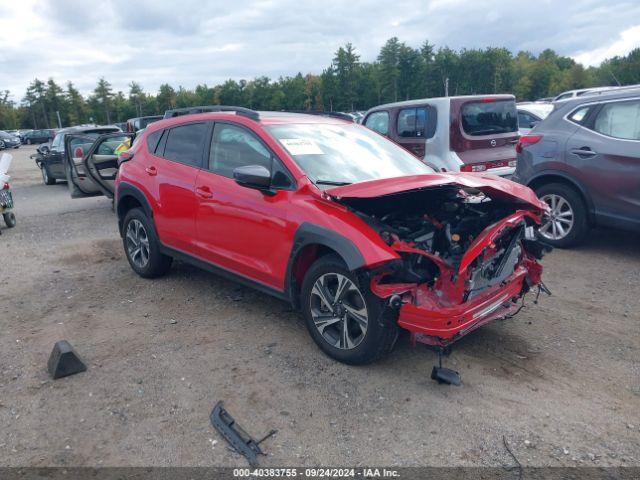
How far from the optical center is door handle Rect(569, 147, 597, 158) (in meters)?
6.34

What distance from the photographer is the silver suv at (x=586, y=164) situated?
239 inches

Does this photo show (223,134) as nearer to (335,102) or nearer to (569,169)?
(569,169)

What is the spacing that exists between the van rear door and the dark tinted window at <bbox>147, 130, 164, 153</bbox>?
14.8ft

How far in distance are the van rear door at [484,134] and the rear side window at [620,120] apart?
6.81ft

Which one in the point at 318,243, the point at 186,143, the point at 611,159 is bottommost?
the point at 318,243

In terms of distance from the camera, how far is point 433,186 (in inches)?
144

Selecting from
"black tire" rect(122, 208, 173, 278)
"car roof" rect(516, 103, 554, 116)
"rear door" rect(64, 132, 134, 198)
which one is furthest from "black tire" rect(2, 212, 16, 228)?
"car roof" rect(516, 103, 554, 116)

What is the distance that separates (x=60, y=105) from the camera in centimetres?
8994

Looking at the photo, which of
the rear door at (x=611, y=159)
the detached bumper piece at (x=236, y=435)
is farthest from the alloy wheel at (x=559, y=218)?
the detached bumper piece at (x=236, y=435)

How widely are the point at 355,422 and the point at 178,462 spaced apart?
1.06 m

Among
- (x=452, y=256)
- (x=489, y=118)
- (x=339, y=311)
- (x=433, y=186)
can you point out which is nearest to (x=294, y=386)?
(x=339, y=311)

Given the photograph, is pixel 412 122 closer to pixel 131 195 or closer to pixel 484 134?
pixel 484 134

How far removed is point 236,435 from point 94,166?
700 centimetres

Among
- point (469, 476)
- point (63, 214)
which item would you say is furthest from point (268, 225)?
point (63, 214)
